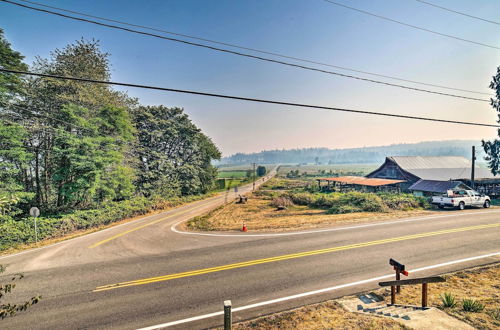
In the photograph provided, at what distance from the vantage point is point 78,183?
63.4 feet

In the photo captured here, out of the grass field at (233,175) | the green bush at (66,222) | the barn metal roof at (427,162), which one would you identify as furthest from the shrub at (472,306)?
the grass field at (233,175)

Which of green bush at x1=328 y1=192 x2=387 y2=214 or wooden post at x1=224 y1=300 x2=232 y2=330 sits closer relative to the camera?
wooden post at x1=224 y1=300 x2=232 y2=330

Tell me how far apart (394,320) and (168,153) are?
37348mm

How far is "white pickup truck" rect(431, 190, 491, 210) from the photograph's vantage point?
19.8 meters

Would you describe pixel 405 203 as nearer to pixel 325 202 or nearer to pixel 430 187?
pixel 325 202

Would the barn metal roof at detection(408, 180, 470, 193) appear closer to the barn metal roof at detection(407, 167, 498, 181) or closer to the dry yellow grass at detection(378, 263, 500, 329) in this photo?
the barn metal roof at detection(407, 167, 498, 181)

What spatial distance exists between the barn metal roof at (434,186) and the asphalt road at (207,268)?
17226mm

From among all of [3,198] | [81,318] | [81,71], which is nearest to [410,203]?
[81,318]

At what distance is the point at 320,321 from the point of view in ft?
16.8

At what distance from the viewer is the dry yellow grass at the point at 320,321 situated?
4855mm

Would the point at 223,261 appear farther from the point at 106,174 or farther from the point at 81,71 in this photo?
the point at 81,71

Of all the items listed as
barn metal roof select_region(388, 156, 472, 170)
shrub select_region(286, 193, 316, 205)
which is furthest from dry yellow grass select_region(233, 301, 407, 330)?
barn metal roof select_region(388, 156, 472, 170)

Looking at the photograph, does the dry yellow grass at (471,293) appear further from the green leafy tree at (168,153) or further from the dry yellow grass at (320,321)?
the green leafy tree at (168,153)

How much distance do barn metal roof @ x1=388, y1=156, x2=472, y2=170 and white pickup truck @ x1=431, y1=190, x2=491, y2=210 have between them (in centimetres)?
1915
